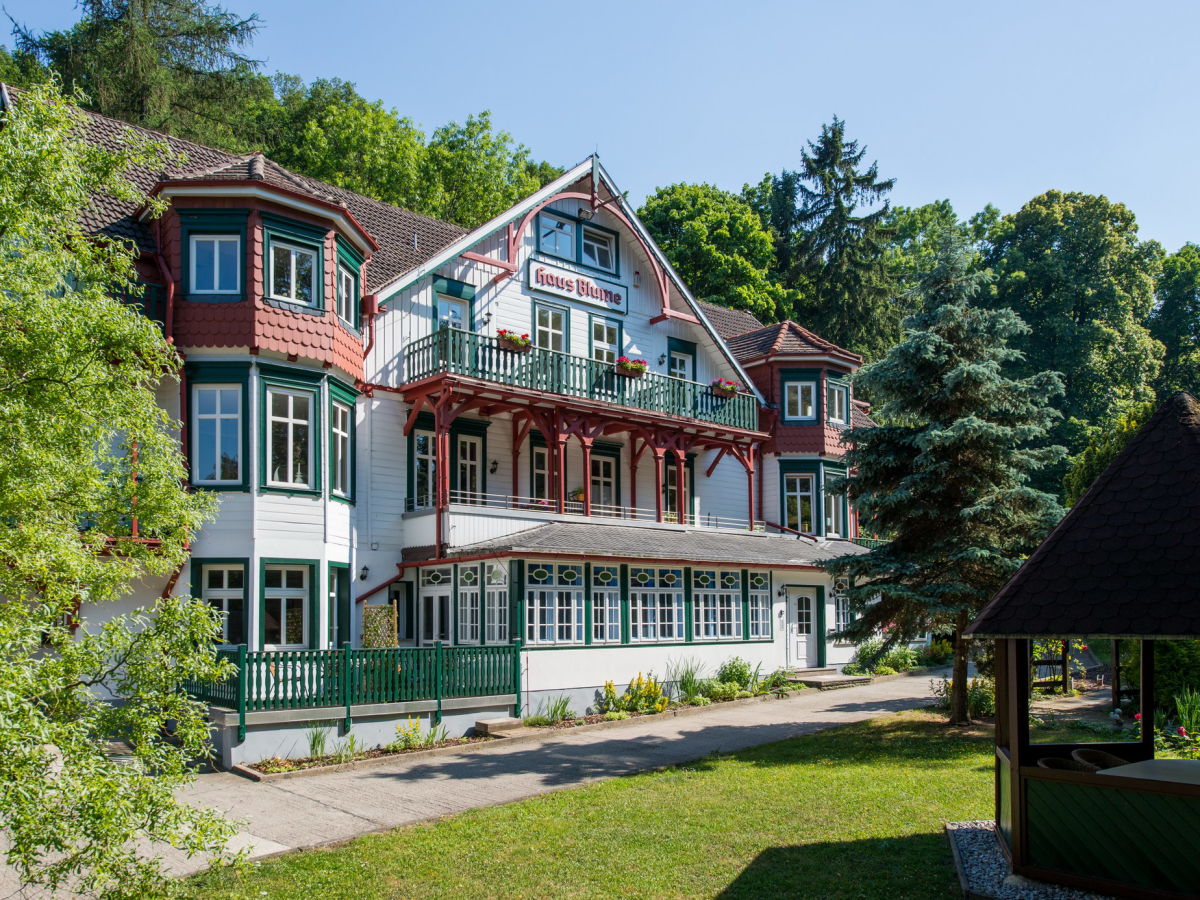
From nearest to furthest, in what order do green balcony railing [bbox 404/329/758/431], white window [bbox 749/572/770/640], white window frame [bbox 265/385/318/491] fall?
1. white window frame [bbox 265/385/318/491]
2. green balcony railing [bbox 404/329/758/431]
3. white window [bbox 749/572/770/640]

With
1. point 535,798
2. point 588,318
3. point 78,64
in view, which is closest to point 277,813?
point 535,798

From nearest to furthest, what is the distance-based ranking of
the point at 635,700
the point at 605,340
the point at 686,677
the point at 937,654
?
the point at 635,700, the point at 686,677, the point at 605,340, the point at 937,654

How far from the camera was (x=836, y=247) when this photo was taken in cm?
5125

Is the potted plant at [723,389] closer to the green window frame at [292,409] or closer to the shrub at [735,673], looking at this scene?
the shrub at [735,673]

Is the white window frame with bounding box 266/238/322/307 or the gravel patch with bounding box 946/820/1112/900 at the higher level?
the white window frame with bounding box 266/238/322/307

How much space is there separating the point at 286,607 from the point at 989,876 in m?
13.5

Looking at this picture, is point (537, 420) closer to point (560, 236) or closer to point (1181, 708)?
point (560, 236)

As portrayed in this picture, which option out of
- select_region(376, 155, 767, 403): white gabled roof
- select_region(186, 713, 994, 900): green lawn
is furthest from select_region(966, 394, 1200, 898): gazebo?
select_region(376, 155, 767, 403): white gabled roof

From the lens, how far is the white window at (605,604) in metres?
22.0

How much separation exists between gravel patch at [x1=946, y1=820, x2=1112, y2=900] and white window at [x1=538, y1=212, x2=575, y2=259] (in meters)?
18.6

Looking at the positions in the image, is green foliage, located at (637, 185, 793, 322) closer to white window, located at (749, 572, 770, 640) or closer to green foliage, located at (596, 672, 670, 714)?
white window, located at (749, 572, 770, 640)

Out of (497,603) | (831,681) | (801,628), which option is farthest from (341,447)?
(801,628)

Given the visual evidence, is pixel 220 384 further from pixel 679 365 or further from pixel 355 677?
pixel 679 365

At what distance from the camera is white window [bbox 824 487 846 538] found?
31.5 meters
